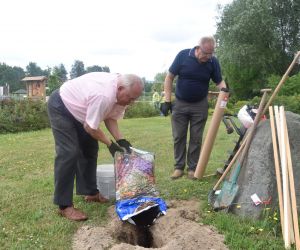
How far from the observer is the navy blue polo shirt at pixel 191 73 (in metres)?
6.23

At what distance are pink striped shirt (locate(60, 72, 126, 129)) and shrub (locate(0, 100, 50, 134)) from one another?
1147 centimetres

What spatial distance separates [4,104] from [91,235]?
13279mm

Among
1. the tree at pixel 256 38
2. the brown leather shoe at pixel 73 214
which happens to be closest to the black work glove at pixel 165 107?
the brown leather shoe at pixel 73 214

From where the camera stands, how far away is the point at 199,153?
6617 millimetres

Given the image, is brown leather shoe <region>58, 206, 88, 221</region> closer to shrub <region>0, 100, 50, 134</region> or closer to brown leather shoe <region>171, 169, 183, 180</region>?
brown leather shoe <region>171, 169, 183, 180</region>

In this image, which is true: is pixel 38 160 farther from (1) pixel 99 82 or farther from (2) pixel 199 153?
(1) pixel 99 82

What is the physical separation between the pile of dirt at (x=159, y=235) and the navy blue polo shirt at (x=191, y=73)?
Result: 2.01 meters

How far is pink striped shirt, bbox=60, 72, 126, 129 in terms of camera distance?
4.30 metres

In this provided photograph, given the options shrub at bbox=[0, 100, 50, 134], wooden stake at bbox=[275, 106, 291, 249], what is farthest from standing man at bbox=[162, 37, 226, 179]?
shrub at bbox=[0, 100, 50, 134]

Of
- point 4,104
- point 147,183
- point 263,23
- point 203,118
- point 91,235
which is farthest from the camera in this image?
point 263,23

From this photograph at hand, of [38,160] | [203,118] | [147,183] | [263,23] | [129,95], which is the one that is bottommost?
[38,160]

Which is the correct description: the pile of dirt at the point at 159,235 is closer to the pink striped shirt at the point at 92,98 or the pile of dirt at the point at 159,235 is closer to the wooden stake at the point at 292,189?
the wooden stake at the point at 292,189

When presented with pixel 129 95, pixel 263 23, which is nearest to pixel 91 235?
pixel 129 95

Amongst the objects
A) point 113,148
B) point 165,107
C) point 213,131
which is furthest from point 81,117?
point 213,131
